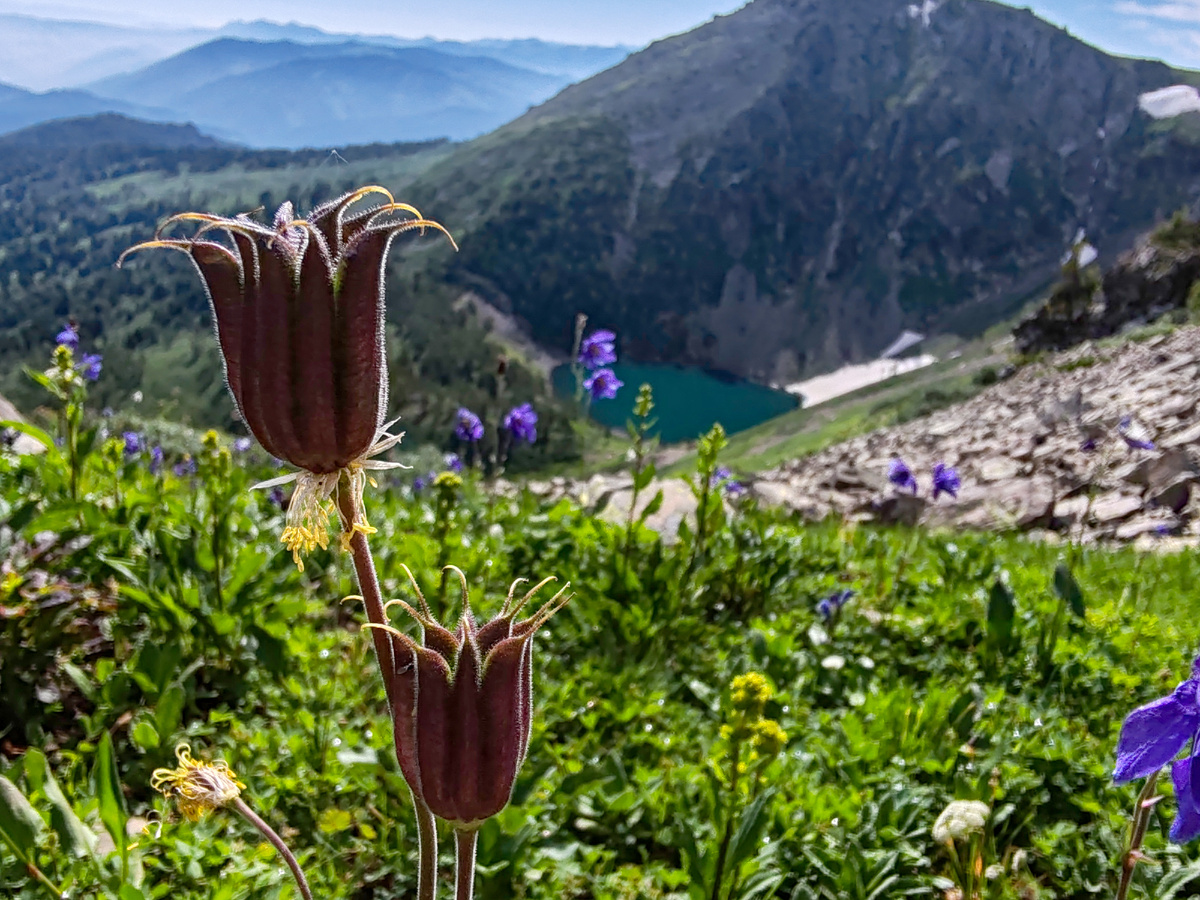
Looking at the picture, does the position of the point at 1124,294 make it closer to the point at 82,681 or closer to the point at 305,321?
the point at 82,681

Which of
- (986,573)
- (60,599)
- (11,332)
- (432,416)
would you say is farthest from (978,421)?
(11,332)

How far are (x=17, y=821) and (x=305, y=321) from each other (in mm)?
2016

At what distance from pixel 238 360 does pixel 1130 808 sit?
343cm

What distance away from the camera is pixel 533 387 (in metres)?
126

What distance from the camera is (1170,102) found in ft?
596

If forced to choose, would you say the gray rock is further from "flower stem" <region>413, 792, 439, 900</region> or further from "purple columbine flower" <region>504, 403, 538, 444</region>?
"flower stem" <region>413, 792, 439, 900</region>

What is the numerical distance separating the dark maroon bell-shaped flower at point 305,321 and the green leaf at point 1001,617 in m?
4.05

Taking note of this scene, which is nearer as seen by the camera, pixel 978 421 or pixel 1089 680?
pixel 1089 680

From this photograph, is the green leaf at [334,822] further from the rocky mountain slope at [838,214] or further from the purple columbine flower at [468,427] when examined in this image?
the rocky mountain slope at [838,214]

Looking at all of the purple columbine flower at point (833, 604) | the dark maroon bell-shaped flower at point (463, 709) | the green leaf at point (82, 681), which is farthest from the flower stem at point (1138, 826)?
the green leaf at point (82, 681)

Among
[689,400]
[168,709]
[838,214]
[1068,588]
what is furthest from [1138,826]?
[838,214]

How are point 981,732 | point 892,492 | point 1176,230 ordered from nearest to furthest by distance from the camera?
point 981,732 < point 892,492 < point 1176,230

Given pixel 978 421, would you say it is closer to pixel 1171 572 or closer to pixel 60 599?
pixel 1171 572

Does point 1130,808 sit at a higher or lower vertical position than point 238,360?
lower
